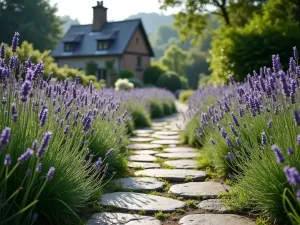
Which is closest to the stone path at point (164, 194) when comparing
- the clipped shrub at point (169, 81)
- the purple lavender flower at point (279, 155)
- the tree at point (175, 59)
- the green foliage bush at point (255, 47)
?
the purple lavender flower at point (279, 155)

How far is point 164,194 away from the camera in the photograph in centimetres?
360

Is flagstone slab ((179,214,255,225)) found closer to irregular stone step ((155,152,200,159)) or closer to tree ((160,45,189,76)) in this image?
irregular stone step ((155,152,200,159))

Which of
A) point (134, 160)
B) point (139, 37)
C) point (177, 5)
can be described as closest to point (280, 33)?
point (134, 160)

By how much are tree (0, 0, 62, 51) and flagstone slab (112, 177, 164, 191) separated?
1347 inches

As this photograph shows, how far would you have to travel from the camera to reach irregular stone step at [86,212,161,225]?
270 cm

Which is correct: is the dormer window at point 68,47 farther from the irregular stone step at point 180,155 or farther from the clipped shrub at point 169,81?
the irregular stone step at point 180,155

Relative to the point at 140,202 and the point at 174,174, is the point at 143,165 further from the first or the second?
the point at 140,202

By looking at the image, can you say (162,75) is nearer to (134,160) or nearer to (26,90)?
(134,160)

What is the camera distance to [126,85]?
1528cm

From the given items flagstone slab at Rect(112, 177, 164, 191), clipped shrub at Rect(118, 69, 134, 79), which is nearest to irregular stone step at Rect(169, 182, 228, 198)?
flagstone slab at Rect(112, 177, 164, 191)

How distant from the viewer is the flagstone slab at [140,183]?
373cm

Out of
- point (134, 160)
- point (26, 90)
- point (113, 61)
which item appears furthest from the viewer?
point (113, 61)

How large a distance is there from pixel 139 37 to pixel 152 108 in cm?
2103

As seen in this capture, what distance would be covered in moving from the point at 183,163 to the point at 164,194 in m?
1.48
